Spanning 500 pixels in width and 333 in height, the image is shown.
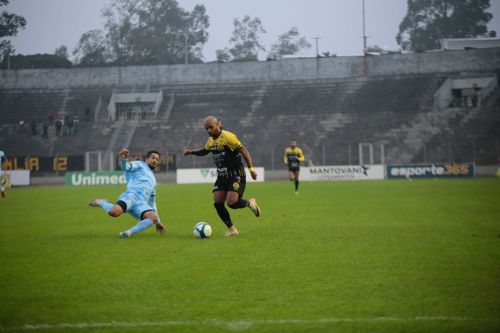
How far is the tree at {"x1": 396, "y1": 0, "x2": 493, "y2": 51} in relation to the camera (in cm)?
8844

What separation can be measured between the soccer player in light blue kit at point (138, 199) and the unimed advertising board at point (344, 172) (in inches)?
1381

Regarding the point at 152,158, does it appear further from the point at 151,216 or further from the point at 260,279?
the point at 260,279

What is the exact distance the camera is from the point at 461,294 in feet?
21.0

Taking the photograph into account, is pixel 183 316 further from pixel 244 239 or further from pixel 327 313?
pixel 244 239

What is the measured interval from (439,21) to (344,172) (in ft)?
175

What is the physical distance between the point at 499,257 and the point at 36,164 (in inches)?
1807

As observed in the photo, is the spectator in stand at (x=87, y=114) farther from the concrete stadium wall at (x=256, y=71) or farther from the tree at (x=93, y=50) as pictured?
the tree at (x=93, y=50)

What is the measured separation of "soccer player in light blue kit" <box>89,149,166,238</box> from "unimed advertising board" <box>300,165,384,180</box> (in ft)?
115

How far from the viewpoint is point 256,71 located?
6425cm

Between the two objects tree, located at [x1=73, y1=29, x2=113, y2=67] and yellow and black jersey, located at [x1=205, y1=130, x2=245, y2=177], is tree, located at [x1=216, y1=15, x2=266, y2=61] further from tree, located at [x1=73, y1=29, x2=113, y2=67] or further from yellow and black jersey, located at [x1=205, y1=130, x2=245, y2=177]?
yellow and black jersey, located at [x1=205, y1=130, x2=245, y2=177]

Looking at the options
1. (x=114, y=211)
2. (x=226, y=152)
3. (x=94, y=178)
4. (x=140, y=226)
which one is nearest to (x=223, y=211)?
(x=226, y=152)

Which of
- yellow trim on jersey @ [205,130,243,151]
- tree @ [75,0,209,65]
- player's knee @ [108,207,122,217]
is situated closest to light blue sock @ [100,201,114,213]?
player's knee @ [108,207,122,217]

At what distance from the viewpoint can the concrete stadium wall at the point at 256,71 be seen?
6116cm

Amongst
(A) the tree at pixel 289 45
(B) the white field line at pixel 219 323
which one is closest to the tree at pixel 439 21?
(A) the tree at pixel 289 45
